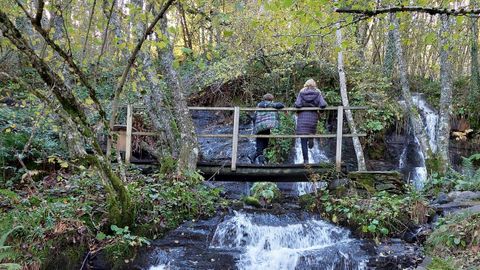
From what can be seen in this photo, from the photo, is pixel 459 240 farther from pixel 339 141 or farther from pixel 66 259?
pixel 66 259

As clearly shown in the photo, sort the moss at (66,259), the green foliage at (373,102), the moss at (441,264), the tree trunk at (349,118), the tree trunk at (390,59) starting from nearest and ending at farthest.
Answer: the moss at (441,264), the moss at (66,259), the tree trunk at (349,118), the green foliage at (373,102), the tree trunk at (390,59)

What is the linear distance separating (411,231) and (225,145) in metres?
6.91

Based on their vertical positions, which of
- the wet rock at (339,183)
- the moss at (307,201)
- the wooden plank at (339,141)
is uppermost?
the wooden plank at (339,141)

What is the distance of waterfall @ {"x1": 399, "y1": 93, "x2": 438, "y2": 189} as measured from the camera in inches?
469

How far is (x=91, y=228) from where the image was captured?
238 inches

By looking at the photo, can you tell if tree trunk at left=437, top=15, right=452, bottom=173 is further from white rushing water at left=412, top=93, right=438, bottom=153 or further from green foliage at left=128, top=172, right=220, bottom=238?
green foliage at left=128, top=172, right=220, bottom=238

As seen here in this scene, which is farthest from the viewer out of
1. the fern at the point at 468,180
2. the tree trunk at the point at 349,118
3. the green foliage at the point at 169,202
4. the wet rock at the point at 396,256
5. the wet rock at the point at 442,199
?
the tree trunk at the point at 349,118

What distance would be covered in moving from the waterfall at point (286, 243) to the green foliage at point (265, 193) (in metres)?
1.32

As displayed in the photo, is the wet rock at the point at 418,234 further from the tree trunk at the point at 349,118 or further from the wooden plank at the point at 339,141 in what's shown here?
the tree trunk at the point at 349,118

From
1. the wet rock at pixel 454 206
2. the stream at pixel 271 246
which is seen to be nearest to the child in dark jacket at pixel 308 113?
the stream at pixel 271 246

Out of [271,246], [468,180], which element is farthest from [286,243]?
[468,180]

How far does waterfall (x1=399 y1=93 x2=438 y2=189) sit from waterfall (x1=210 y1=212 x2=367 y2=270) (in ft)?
18.4

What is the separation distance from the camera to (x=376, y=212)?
7.38 m

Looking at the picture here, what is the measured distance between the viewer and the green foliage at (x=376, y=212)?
23.2ft
